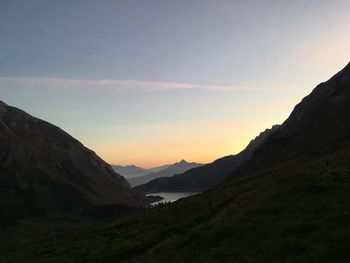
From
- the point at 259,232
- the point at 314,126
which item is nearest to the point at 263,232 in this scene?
the point at 259,232

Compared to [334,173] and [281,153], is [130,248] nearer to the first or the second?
[334,173]

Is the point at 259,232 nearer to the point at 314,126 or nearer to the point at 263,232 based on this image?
the point at 263,232

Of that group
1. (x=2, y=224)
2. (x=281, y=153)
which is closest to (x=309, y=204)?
(x=281, y=153)

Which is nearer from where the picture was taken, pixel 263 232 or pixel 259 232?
pixel 263 232

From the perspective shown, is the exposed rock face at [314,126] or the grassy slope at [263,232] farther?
the exposed rock face at [314,126]

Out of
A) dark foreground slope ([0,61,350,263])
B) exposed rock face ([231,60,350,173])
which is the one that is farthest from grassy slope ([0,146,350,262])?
exposed rock face ([231,60,350,173])

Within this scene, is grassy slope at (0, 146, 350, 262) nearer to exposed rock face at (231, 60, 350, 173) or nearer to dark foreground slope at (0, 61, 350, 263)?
dark foreground slope at (0, 61, 350, 263)

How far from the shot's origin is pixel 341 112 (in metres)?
130

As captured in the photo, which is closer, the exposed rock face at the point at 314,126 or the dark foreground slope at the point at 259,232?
the dark foreground slope at the point at 259,232

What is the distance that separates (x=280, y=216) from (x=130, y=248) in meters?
10.6

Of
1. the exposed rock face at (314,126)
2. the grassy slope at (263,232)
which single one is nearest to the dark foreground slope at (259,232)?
the grassy slope at (263,232)

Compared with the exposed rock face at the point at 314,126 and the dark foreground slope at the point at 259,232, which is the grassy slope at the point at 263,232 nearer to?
the dark foreground slope at the point at 259,232

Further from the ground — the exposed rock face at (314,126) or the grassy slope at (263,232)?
the exposed rock face at (314,126)

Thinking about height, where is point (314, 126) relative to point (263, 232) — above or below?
above
